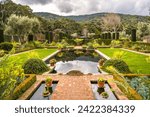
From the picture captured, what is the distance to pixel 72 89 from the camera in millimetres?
6969

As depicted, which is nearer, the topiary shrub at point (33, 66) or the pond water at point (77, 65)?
the topiary shrub at point (33, 66)

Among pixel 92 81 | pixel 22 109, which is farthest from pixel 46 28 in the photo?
pixel 22 109

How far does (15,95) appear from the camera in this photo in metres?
5.82

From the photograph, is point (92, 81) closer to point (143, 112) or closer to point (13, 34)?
point (143, 112)

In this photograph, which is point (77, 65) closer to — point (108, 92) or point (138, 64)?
point (138, 64)

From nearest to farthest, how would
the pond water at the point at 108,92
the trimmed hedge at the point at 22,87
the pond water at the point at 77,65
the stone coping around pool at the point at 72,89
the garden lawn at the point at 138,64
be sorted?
the trimmed hedge at the point at 22,87 < the stone coping around pool at the point at 72,89 < the pond water at the point at 108,92 < the garden lawn at the point at 138,64 < the pond water at the point at 77,65

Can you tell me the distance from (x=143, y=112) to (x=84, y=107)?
2.51ft

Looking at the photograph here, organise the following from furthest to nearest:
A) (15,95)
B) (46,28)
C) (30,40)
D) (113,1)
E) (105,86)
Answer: (46,28) < (30,40) < (105,86) < (113,1) < (15,95)

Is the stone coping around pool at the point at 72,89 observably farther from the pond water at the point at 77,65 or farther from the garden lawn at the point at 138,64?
the pond water at the point at 77,65

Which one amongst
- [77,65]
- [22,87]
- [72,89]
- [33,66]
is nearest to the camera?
[22,87]

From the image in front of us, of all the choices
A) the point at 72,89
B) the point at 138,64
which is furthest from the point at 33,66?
the point at 138,64

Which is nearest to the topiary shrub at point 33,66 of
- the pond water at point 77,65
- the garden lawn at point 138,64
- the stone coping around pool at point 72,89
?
the stone coping around pool at point 72,89

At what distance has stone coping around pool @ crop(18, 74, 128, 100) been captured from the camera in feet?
20.4

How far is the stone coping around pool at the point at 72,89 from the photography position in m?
6.21
